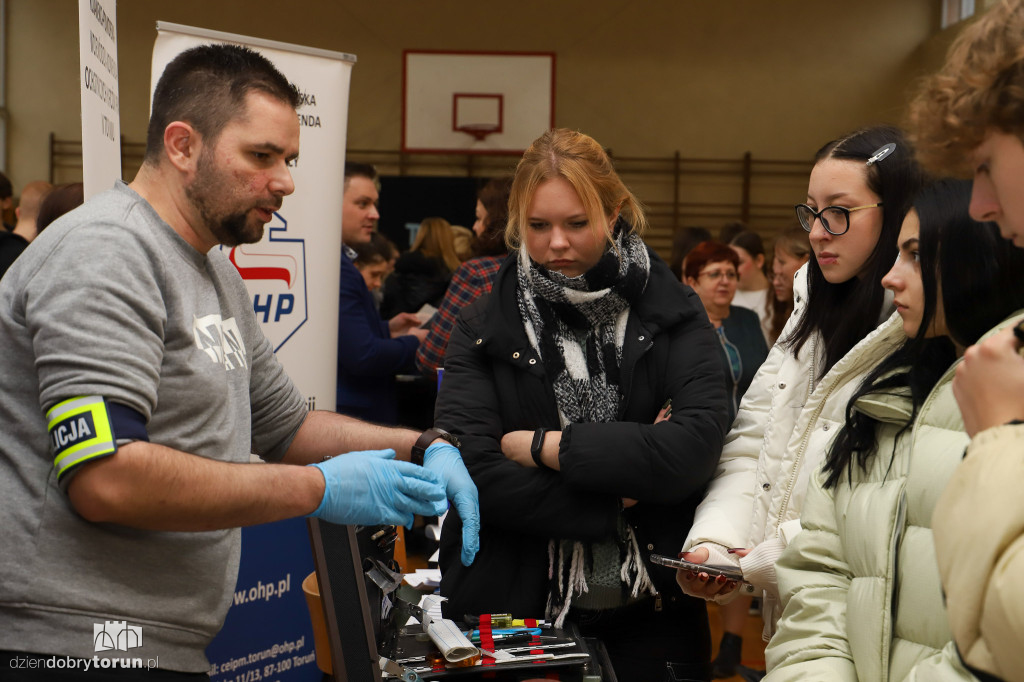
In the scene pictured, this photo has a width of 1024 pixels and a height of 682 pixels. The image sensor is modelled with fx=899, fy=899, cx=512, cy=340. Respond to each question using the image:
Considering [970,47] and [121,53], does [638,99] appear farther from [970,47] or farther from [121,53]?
[970,47]

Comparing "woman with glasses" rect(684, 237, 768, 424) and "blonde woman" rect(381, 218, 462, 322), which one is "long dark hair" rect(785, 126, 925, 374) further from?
"blonde woman" rect(381, 218, 462, 322)

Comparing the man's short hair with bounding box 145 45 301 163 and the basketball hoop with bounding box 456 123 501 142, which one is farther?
the basketball hoop with bounding box 456 123 501 142

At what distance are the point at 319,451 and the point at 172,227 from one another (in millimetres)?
524

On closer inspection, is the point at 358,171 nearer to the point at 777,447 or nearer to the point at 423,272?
the point at 423,272

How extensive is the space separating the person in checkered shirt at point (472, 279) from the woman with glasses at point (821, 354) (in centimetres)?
160

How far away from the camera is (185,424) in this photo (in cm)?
128

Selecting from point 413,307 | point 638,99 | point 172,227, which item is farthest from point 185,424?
point 638,99

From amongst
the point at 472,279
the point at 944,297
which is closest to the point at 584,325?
the point at 944,297

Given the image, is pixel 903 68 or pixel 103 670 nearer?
pixel 103 670

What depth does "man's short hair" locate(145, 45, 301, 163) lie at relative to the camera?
1.40 meters

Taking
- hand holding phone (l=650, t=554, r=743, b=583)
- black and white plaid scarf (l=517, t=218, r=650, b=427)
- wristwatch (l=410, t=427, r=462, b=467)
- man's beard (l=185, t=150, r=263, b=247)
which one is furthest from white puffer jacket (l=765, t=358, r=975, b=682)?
man's beard (l=185, t=150, r=263, b=247)

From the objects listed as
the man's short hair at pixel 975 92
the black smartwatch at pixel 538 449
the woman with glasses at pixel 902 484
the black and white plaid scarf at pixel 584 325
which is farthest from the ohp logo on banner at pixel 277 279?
the man's short hair at pixel 975 92

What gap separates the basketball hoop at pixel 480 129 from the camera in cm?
920

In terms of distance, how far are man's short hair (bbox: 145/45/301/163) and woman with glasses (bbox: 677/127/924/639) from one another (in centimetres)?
102
